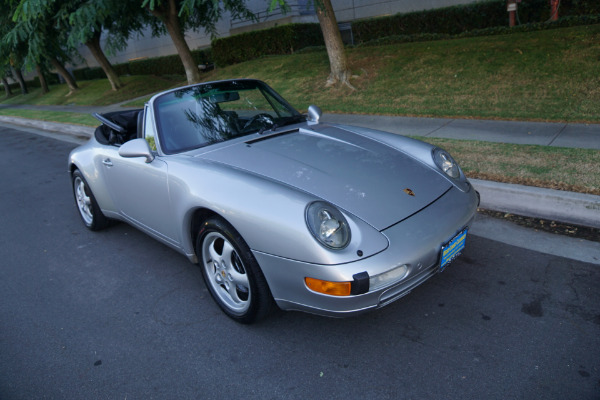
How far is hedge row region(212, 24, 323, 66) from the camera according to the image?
17469mm

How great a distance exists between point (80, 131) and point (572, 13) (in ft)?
46.0

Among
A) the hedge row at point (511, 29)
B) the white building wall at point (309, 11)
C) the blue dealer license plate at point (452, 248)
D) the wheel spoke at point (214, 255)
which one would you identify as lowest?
the blue dealer license plate at point (452, 248)

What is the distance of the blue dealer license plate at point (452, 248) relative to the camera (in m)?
2.73

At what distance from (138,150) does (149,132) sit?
30 cm

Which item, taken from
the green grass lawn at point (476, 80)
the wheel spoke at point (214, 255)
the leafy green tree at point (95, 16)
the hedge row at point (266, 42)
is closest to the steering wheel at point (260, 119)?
the wheel spoke at point (214, 255)

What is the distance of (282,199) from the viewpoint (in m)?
2.62

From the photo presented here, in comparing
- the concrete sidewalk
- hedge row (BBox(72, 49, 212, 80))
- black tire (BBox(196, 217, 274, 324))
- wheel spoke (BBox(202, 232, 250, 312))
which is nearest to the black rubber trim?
black tire (BBox(196, 217, 274, 324))

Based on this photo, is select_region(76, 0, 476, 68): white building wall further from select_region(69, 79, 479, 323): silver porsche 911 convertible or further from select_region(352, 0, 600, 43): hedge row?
select_region(69, 79, 479, 323): silver porsche 911 convertible

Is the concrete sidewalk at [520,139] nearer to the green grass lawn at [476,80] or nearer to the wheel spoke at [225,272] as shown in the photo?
the green grass lawn at [476,80]

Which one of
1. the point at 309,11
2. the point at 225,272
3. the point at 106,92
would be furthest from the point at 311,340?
the point at 106,92

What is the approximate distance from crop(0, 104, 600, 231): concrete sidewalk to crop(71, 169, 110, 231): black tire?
3.85m

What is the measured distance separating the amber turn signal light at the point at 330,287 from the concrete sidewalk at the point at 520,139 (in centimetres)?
267

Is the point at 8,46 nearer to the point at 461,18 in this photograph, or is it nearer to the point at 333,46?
the point at 333,46

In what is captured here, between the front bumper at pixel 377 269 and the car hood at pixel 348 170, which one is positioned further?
the car hood at pixel 348 170
